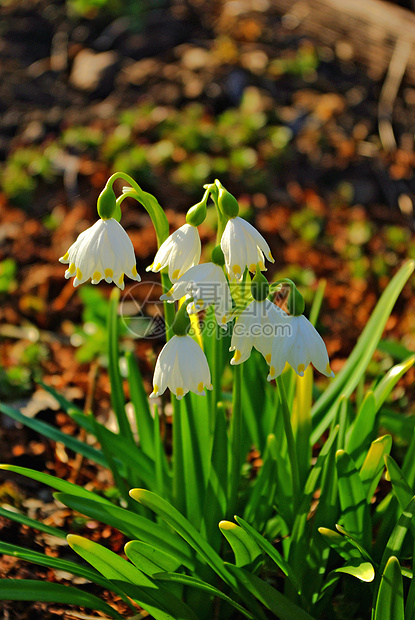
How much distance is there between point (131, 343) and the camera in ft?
8.84

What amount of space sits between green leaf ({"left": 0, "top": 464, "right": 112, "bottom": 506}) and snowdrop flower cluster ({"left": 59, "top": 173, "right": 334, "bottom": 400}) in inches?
12.9

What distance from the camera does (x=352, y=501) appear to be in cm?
134

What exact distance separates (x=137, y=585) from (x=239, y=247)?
30.9 inches

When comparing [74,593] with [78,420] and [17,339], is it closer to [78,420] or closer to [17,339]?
[78,420]

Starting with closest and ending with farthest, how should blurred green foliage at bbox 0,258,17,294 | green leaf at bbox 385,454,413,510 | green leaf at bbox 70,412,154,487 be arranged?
green leaf at bbox 385,454,413,510, green leaf at bbox 70,412,154,487, blurred green foliage at bbox 0,258,17,294

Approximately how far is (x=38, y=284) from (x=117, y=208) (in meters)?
1.90

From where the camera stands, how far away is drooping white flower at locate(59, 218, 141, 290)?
1097 millimetres

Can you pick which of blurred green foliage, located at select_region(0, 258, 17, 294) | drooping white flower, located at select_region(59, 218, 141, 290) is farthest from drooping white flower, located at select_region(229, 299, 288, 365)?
blurred green foliage, located at select_region(0, 258, 17, 294)

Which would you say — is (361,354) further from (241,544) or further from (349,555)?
(241,544)

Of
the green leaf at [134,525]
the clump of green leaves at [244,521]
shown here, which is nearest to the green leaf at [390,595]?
the clump of green leaves at [244,521]

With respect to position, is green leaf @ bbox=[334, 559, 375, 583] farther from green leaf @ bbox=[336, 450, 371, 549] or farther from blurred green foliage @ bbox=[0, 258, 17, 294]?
blurred green foliage @ bbox=[0, 258, 17, 294]

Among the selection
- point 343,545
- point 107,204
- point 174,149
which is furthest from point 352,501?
point 174,149

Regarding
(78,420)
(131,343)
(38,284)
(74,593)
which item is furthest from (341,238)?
(74,593)

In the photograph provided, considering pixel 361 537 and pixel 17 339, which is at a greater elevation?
pixel 361 537
